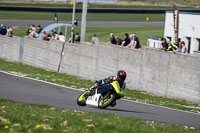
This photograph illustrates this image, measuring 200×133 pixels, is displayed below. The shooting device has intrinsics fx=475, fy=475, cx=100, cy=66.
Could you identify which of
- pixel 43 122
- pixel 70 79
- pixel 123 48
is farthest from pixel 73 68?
pixel 43 122

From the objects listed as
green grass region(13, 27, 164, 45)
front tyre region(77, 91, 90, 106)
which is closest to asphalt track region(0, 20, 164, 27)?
green grass region(13, 27, 164, 45)

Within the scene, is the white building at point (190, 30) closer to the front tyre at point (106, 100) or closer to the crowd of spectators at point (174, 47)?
the crowd of spectators at point (174, 47)

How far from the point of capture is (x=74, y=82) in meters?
23.2

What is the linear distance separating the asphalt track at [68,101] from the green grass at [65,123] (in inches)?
102

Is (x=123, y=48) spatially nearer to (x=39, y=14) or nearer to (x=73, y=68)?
(x=73, y=68)

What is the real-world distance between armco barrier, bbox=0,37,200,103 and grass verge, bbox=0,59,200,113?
52 cm

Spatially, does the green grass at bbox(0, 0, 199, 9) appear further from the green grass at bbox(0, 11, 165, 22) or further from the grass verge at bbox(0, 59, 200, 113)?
the grass verge at bbox(0, 59, 200, 113)

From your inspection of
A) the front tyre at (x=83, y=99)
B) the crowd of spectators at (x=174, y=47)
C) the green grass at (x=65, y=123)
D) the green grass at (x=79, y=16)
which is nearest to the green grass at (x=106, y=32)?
the green grass at (x=79, y=16)

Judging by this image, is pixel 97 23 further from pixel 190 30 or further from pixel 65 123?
pixel 65 123

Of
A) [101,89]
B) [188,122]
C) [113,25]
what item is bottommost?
[188,122]

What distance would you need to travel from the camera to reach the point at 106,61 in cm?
2412

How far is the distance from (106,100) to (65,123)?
3.70 metres

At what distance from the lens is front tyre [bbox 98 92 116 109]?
13.8 metres

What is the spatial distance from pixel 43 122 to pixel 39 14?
149 ft
